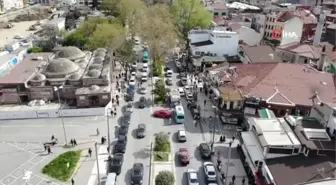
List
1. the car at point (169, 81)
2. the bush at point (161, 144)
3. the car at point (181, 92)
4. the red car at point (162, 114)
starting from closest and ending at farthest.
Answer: the bush at point (161, 144) → the red car at point (162, 114) → the car at point (181, 92) → the car at point (169, 81)

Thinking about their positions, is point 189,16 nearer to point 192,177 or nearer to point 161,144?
point 161,144

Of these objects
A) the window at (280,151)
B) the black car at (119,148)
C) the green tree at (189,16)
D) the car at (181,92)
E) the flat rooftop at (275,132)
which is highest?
the green tree at (189,16)

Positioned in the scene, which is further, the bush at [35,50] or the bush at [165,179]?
the bush at [35,50]

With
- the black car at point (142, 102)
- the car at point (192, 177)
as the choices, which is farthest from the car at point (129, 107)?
the car at point (192, 177)

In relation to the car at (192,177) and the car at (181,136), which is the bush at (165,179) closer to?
the car at (192,177)

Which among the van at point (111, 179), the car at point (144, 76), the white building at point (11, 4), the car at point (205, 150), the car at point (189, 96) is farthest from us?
the white building at point (11, 4)

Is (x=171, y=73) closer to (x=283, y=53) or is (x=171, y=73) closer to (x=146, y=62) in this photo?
(x=146, y=62)

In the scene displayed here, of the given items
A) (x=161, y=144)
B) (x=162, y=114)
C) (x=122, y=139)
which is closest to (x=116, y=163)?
(x=122, y=139)
